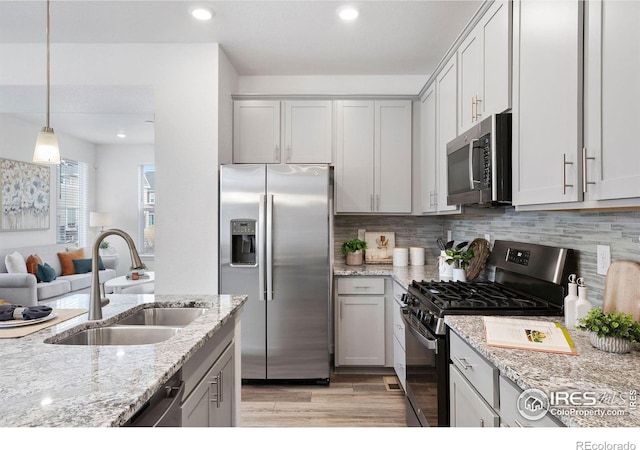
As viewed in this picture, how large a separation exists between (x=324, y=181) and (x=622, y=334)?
2232 millimetres

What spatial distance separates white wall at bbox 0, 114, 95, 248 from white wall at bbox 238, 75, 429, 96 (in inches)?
149

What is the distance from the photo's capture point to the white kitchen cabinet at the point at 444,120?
2.68 m

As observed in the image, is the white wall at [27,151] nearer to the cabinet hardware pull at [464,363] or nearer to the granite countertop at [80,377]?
the granite countertop at [80,377]

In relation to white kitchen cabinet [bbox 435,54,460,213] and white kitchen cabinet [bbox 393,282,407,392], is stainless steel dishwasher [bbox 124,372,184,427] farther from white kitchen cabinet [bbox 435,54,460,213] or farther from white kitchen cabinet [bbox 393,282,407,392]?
white kitchen cabinet [bbox 435,54,460,213]

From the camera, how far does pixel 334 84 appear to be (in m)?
3.87

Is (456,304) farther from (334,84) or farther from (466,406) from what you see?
(334,84)

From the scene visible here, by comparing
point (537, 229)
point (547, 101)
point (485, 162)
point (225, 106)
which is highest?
point (225, 106)

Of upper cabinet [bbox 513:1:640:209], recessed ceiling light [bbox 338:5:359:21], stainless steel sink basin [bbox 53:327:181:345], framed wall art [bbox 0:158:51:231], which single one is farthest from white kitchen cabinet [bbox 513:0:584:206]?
framed wall art [bbox 0:158:51:231]

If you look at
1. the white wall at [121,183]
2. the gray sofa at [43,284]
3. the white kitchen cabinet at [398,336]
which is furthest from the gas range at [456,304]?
the white wall at [121,183]

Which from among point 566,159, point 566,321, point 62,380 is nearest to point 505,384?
point 566,321

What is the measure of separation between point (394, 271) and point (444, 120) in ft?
4.11

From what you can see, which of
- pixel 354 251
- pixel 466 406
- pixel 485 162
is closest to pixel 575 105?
pixel 485 162

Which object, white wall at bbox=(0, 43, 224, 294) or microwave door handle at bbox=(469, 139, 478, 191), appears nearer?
microwave door handle at bbox=(469, 139, 478, 191)

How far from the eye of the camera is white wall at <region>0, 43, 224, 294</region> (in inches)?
126
